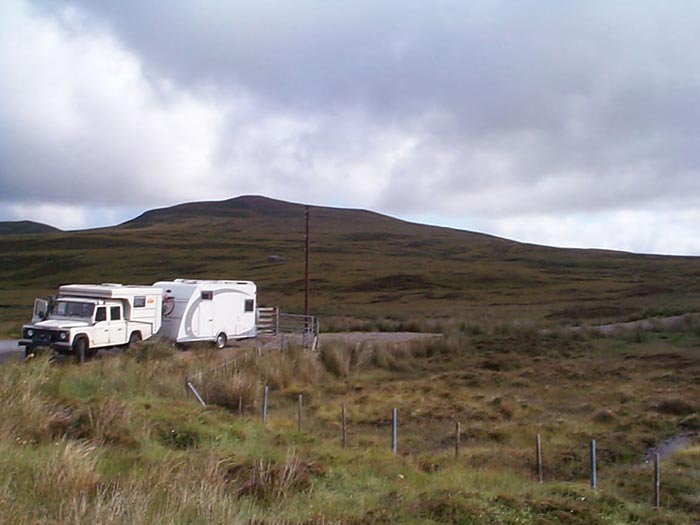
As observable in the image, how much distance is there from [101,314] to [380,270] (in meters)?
Answer: 71.3

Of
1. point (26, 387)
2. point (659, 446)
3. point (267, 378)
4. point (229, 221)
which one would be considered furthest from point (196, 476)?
point (229, 221)

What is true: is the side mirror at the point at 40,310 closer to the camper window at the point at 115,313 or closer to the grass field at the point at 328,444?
the camper window at the point at 115,313

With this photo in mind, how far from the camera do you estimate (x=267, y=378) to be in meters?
19.4

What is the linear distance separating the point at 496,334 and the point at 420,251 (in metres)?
87.2

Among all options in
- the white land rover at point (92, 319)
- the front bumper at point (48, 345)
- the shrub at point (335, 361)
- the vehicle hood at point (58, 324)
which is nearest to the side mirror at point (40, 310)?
the white land rover at point (92, 319)

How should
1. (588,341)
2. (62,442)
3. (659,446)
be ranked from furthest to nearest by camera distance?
(588,341)
(659,446)
(62,442)

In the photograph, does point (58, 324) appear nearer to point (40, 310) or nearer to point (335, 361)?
point (40, 310)

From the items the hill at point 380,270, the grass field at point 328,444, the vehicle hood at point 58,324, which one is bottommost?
the grass field at point 328,444

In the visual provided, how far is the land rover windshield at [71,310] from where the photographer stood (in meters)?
23.0

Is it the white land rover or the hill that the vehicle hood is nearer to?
the white land rover

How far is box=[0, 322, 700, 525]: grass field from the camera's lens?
5.53m

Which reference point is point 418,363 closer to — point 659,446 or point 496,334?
point 496,334

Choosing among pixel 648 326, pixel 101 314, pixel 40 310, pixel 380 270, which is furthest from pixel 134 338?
pixel 380 270

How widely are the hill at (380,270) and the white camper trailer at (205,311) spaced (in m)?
5.40
